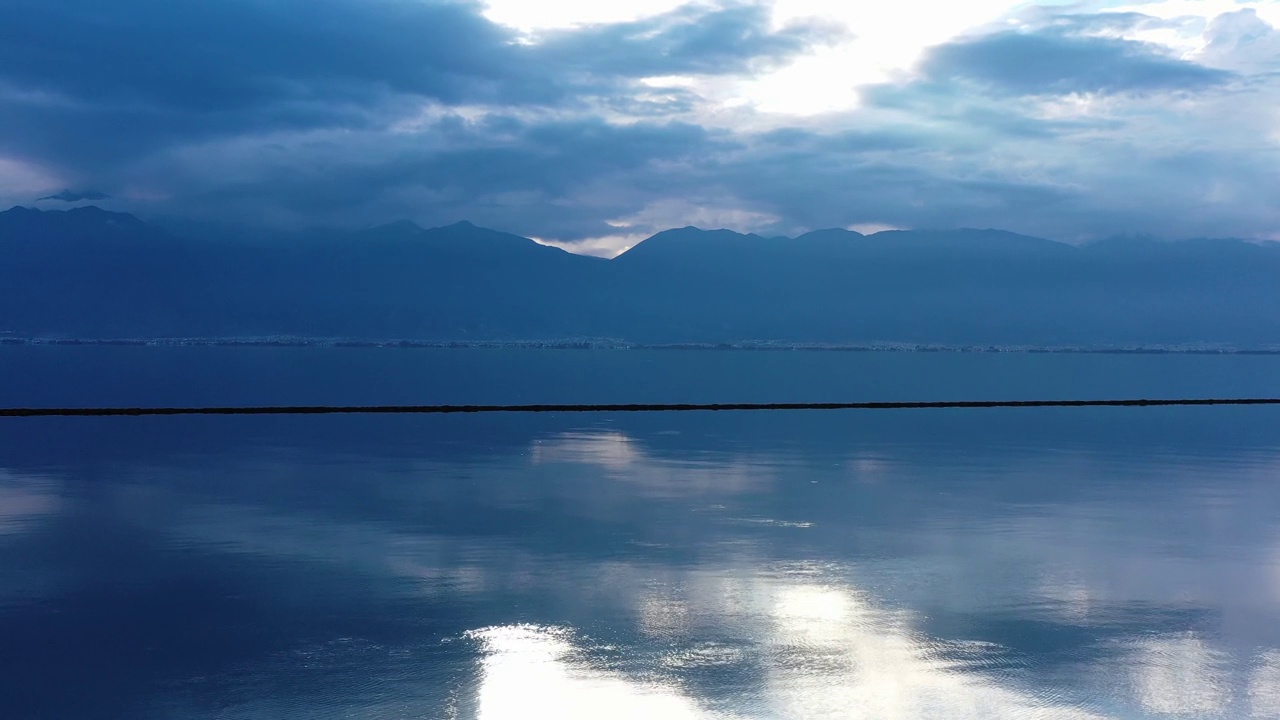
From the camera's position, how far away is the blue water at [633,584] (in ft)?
20.9

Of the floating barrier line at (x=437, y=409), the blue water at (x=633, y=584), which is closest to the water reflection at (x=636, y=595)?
the blue water at (x=633, y=584)

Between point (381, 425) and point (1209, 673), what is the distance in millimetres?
22253

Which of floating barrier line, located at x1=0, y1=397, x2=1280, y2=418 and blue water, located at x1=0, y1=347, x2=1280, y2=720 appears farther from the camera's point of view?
floating barrier line, located at x1=0, y1=397, x2=1280, y2=418

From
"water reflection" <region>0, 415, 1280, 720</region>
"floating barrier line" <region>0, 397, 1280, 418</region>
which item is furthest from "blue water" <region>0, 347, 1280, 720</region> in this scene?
"floating barrier line" <region>0, 397, 1280, 418</region>

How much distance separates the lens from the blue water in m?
6.38

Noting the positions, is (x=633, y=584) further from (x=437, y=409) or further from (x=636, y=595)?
(x=437, y=409)

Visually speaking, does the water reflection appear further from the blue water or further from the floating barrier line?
the floating barrier line

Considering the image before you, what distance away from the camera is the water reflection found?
6352mm

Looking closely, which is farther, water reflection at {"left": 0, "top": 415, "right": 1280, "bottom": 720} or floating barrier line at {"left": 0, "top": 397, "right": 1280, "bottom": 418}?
floating barrier line at {"left": 0, "top": 397, "right": 1280, "bottom": 418}

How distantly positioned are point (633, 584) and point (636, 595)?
Answer: 0.39 metres

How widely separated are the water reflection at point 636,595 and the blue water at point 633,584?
0.04 m

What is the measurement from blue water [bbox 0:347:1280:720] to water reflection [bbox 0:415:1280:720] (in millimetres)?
35

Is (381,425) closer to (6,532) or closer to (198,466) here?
(198,466)

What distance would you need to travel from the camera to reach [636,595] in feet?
Answer: 28.5
